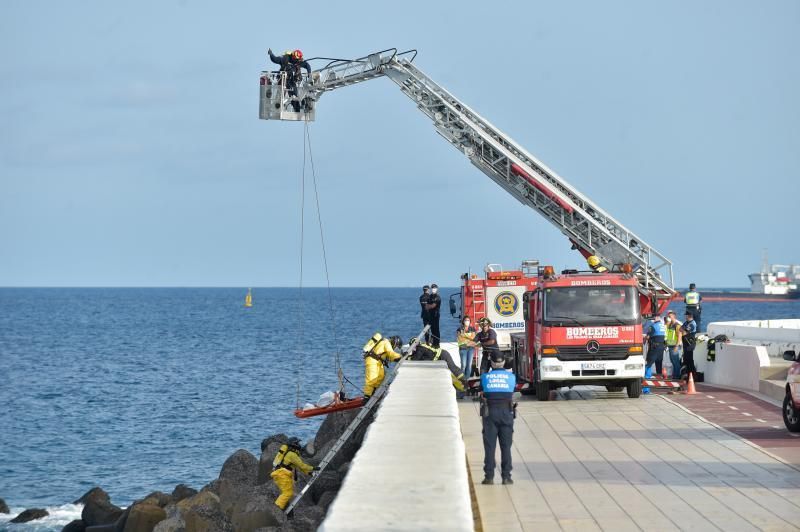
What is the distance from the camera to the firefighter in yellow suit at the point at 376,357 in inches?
861

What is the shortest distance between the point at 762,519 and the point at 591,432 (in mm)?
7218

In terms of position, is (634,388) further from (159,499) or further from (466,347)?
(159,499)

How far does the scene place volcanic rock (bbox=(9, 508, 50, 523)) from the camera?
2841 cm

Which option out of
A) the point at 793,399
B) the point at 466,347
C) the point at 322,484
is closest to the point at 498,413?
the point at 793,399

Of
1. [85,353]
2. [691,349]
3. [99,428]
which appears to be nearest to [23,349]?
[85,353]

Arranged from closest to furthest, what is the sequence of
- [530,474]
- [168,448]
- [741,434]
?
[530,474] < [741,434] < [168,448]

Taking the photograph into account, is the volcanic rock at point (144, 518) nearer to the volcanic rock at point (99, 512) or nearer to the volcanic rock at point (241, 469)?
the volcanic rock at point (99, 512)

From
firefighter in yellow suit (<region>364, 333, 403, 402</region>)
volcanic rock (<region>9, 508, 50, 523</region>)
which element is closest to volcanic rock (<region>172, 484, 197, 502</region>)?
volcanic rock (<region>9, 508, 50, 523</region>)

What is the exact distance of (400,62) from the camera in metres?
32.9

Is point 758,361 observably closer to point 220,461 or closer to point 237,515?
point 237,515

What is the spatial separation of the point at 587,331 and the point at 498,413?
9.75 metres

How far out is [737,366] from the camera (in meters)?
27.6

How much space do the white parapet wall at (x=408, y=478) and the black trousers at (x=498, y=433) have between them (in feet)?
1.68

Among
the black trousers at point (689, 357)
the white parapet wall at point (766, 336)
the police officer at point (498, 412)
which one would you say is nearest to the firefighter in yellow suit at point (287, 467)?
the police officer at point (498, 412)
